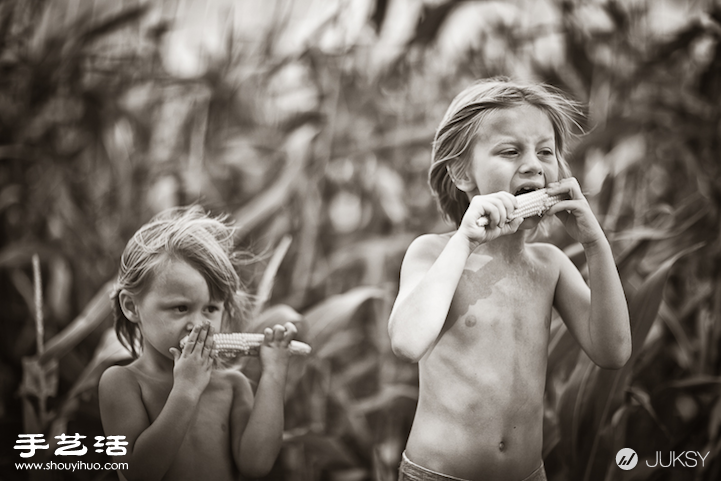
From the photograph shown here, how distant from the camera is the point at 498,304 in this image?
2.56ft

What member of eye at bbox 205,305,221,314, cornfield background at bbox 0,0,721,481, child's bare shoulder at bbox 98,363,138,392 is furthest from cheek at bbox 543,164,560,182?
child's bare shoulder at bbox 98,363,138,392

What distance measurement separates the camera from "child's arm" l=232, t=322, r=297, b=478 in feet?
2.64

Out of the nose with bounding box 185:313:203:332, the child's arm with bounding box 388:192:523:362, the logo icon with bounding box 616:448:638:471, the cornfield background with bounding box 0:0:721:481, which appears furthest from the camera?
the cornfield background with bounding box 0:0:721:481

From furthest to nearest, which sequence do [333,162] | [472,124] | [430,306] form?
[333,162] → [472,124] → [430,306]

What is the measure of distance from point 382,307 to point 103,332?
68 cm

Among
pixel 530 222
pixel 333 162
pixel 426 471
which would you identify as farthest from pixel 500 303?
pixel 333 162

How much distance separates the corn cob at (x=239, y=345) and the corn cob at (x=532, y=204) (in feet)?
0.99

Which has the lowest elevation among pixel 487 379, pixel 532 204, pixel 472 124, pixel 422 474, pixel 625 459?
pixel 625 459

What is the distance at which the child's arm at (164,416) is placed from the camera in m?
0.75

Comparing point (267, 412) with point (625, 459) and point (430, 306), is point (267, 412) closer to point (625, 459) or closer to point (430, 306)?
point (430, 306)

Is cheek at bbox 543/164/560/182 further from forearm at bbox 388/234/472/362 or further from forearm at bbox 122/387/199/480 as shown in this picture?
forearm at bbox 122/387/199/480

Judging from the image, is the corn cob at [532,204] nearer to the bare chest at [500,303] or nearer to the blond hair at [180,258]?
the bare chest at [500,303]

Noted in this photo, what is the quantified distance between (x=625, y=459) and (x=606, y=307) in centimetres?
40

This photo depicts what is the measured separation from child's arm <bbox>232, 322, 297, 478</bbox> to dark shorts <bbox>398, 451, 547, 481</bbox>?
0.58 feet
